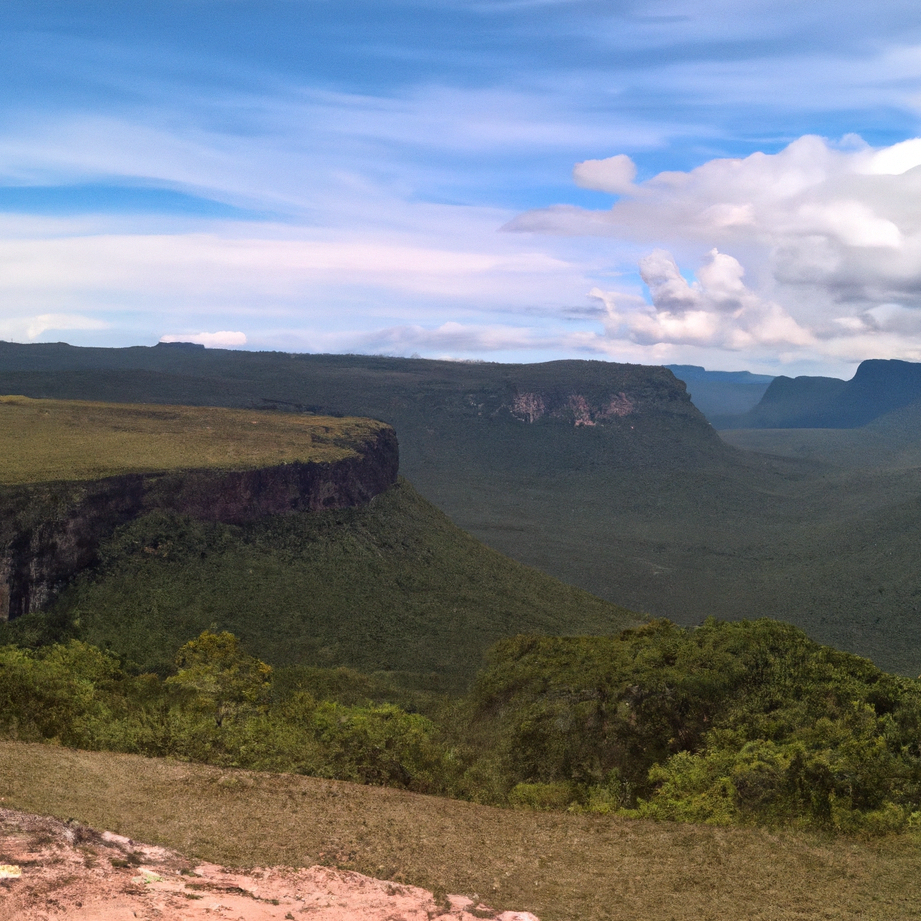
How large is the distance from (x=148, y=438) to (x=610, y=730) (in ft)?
165

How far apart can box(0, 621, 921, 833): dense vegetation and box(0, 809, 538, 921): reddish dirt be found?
8.00 metres

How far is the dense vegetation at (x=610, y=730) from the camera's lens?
73.0ft

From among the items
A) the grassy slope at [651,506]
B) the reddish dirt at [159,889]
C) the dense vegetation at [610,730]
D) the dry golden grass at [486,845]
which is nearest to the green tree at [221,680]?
the dense vegetation at [610,730]

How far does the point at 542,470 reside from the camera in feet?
559

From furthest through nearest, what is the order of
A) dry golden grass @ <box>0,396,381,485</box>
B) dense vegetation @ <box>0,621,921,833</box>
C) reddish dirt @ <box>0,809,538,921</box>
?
dry golden grass @ <box>0,396,381,485</box> → dense vegetation @ <box>0,621,921,833</box> → reddish dirt @ <box>0,809,538,921</box>

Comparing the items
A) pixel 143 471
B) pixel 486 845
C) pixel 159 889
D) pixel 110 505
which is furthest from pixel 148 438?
pixel 159 889

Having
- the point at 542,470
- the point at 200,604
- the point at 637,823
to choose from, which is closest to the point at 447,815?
the point at 637,823

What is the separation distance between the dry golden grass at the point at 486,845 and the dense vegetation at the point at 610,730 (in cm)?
172

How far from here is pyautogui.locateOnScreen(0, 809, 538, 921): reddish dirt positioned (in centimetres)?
1310

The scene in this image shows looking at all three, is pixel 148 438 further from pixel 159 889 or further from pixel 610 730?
pixel 159 889

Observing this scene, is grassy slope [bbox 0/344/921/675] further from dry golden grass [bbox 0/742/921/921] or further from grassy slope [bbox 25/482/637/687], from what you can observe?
dry golden grass [bbox 0/742/921/921]

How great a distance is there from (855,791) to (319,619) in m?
40.5

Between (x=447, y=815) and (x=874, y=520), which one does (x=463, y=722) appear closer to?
(x=447, y=815)

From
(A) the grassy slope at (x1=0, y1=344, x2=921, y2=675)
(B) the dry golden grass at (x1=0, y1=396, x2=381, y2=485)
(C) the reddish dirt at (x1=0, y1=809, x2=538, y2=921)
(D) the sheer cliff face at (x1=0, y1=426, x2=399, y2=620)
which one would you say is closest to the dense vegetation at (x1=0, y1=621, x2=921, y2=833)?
(C) the reddish dirt at (x1=0, y1=809, x2=538, y2=921)
